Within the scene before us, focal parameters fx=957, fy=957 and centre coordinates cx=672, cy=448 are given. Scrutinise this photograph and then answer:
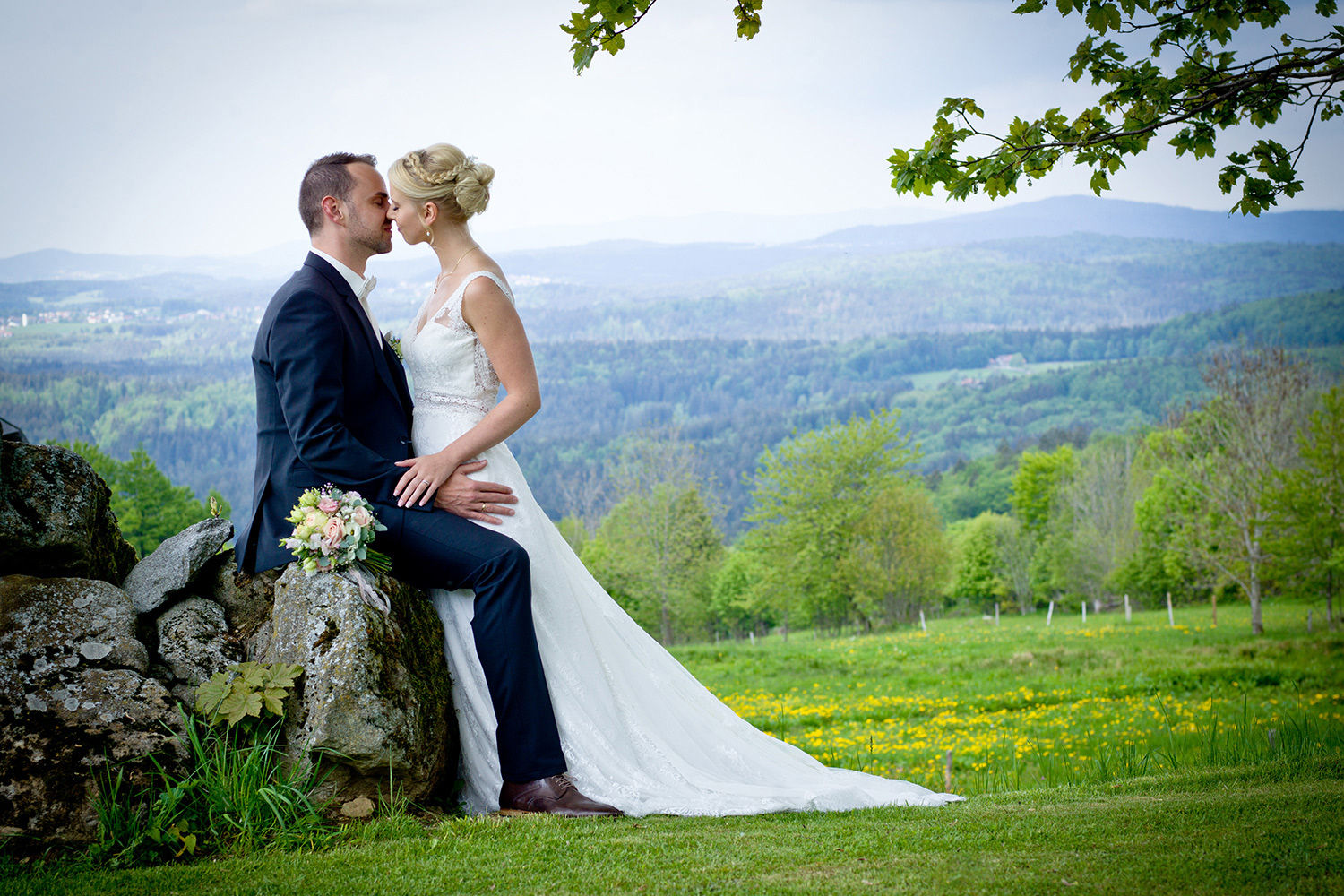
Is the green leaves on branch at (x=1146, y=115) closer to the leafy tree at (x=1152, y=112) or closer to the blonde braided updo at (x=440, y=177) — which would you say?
the leafy tree at (x=1152, y=112)

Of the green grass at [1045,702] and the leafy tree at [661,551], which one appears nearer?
the green grass at [1045,702]

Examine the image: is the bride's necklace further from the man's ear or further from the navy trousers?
the navy trousers

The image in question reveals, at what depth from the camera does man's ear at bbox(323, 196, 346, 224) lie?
18.5 ft

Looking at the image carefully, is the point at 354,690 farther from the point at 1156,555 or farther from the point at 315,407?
the point at 1156,555

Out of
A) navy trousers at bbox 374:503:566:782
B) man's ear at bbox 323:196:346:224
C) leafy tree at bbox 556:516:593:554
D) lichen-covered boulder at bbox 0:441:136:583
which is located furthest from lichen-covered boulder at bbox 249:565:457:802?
leafy tree at bbox 556:516:593:554

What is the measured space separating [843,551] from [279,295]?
1782 inches

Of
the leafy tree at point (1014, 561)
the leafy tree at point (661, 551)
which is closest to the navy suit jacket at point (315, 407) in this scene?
the leafy tree at point (661, 551)

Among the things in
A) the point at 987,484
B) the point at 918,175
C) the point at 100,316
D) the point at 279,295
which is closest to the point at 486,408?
the point at 279,295

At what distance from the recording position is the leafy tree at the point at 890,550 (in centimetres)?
4816

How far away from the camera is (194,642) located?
16.6 feet

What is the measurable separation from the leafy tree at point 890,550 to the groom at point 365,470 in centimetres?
4384

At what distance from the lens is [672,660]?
21.1ft

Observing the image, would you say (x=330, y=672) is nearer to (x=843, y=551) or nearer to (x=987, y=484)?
(x=843, y=551)

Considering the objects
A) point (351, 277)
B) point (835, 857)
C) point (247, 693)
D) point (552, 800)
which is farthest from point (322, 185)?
point (835, 857)
